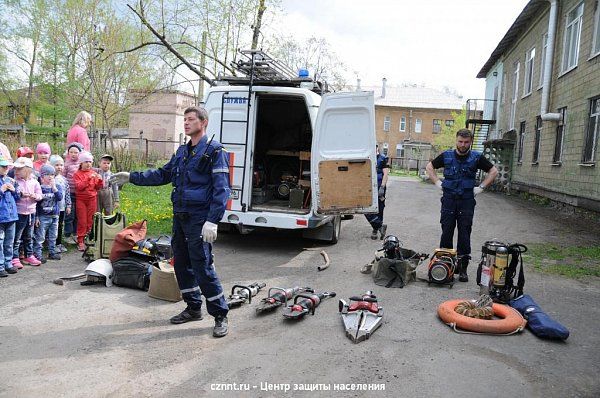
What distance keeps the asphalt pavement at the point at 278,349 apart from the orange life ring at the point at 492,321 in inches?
3.1

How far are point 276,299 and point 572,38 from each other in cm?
1571

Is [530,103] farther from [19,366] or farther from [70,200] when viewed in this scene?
[19,366]

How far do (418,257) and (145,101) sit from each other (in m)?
17.9

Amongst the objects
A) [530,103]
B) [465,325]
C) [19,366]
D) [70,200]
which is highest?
[530,103]

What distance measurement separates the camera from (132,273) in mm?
5586

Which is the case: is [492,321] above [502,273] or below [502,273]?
below

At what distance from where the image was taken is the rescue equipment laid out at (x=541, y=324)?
4230mm

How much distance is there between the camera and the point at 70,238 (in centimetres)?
748

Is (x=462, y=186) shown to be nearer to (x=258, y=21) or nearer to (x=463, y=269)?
(x=463, y=269)

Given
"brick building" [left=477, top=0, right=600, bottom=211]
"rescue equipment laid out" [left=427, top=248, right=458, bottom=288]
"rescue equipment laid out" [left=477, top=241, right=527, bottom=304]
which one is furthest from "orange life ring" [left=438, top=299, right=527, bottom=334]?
"brick building" [left=477, top=0, right=600, bottom=211]

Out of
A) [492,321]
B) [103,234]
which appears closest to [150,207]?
[103,234]

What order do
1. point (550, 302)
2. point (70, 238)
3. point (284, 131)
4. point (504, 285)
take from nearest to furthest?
point (504, 285)
point (550, 302)
point (70, 238)
point (284, 131)

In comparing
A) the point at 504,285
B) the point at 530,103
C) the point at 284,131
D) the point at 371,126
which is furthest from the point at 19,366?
the point at 530,103

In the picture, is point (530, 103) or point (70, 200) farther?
point (530, 103)
